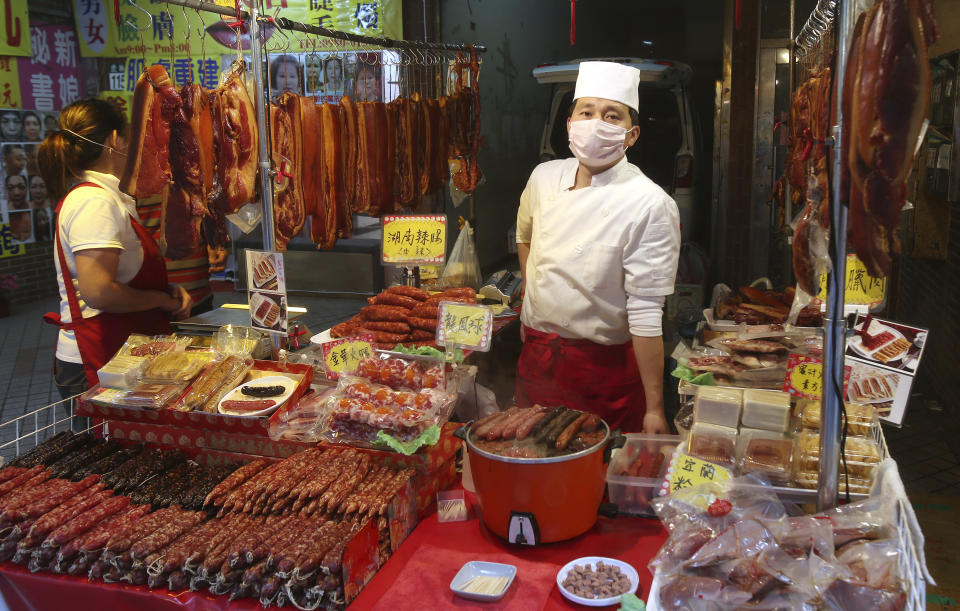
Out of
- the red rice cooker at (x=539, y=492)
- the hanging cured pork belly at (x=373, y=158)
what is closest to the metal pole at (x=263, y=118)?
the red rice cooker at (x=539, y=492)

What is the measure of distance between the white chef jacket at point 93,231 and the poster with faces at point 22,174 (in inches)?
283

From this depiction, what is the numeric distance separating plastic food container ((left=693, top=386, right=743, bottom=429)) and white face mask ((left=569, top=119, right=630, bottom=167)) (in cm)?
122

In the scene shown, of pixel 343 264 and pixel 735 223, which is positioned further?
pixel 343 264

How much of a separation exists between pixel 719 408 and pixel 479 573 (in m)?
0.93

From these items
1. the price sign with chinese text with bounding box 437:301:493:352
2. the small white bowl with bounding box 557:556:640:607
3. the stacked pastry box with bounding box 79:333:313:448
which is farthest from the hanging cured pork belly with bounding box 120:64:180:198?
the small white bowl with bounding box 557:556:640:607

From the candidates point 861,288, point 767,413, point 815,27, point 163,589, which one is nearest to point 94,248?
point 163,589

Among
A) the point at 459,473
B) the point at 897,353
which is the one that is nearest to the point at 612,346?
the point at 459,473

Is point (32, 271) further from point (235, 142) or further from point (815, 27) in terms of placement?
point (815, 27)

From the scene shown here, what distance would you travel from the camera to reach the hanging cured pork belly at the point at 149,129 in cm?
342

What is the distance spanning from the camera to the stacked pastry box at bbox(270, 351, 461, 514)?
2420 mm

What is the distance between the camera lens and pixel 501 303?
15.8 ft

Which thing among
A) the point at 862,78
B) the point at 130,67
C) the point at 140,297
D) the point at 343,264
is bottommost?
the point at 343,264

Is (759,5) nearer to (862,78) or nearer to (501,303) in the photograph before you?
(501,303)

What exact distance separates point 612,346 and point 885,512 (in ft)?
5.54
